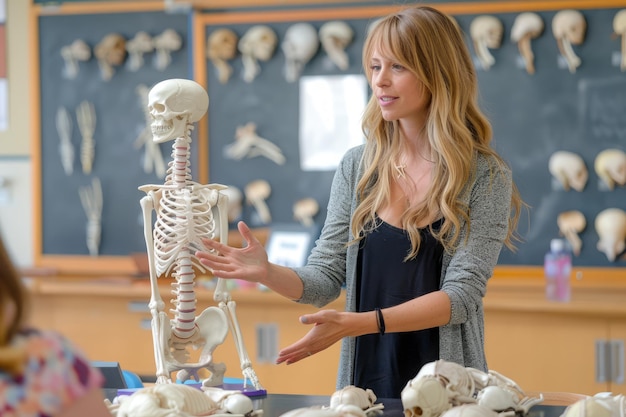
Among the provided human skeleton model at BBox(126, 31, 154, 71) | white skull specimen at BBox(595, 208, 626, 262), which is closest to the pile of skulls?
white skull specimen at BBox(595, 208, 626, 262)

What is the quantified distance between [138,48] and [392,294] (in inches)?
121

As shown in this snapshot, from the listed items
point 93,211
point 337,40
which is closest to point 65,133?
point 93,211

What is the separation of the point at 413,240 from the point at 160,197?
0.59 m

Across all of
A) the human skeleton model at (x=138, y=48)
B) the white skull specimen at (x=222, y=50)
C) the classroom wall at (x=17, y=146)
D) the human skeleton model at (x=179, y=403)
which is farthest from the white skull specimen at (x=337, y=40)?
the human skeleton model at (x=179, y=403)

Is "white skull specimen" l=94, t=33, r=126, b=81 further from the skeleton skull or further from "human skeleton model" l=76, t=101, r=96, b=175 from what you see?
the skeleton skull

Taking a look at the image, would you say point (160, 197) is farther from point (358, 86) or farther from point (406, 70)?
point (358, 86)

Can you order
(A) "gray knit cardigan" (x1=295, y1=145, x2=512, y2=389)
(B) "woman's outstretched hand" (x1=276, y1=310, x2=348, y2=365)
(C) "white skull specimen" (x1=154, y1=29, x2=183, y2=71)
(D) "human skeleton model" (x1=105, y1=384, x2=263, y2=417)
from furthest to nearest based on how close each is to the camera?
(C) "white skull specimen" (x1=154, y1=29, x2=183, y2=71)
(A) "gray knit cardigan" (x1=295, y1=145, x2=512, y2=389)
(B) "woman's outstretched hand" (x1=276, y1=310, x2=348, y2=365)
(D) "human skeleton model" (x1=105, y1=384, x2=263, y2=417)

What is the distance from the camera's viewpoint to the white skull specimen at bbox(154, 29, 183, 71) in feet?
16.2

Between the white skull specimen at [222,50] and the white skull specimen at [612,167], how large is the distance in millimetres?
1781

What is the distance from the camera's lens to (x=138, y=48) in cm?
503

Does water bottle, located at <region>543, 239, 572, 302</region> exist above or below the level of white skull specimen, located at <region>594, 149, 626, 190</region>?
below

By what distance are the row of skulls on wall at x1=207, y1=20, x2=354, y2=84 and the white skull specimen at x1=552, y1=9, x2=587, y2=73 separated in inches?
36.9

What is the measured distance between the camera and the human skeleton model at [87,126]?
512cm

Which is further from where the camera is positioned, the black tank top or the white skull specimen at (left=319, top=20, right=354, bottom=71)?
the white skull specimen at (left=319, top=20, right=354, bottom=71)
